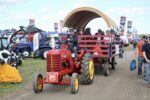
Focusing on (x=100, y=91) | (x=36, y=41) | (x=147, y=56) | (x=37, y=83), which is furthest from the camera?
(x=36, y=41)

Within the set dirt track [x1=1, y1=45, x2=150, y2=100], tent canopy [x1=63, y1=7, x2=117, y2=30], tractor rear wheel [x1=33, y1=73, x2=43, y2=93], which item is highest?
tent canopy [x1=63, y1=7, x2=117, y2=30]

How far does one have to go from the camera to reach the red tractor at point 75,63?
1225 centimetres

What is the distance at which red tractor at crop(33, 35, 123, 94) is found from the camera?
12.2 m

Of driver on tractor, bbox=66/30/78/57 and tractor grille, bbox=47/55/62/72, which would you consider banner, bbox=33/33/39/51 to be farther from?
tractor grille, bbox=47/55/62/72

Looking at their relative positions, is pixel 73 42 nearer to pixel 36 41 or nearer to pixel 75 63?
pixel 75 63

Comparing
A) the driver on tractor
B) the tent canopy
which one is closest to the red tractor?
the driver on tractor

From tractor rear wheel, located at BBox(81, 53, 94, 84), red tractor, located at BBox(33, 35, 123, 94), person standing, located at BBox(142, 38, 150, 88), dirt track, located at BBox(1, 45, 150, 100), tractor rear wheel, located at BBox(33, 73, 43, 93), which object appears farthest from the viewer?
person standing, located at BBox(142, 38, 150, 88)

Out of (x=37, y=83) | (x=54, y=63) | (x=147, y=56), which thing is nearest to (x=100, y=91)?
(x=54, y=63)

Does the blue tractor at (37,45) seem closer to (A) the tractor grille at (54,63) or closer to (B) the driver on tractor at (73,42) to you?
(B) the driver on tractor at (73,42)

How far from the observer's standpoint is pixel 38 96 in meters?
11.7

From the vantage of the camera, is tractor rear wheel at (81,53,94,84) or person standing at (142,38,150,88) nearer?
tractor rear wheel at (81,53,94,84)

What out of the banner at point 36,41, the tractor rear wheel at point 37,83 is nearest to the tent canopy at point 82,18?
the tractor rear wheel at point 37,83

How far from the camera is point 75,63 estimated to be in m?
14.1

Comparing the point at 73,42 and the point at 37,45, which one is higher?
the point at 73,42
